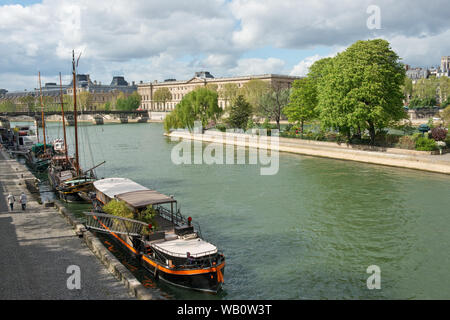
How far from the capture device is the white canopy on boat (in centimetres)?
2458

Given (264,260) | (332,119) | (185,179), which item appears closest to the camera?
(264,260)

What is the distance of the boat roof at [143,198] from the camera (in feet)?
65.7

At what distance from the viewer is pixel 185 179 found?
38.2 metres

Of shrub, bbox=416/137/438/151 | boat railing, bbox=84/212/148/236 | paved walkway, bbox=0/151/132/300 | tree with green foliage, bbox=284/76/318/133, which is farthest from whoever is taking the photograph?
tree with green foliage, bbox=284/76/318/133

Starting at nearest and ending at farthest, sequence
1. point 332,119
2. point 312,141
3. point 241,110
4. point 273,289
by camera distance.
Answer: point 273,289 < point 332,119 < point 312,141 < point 241,110

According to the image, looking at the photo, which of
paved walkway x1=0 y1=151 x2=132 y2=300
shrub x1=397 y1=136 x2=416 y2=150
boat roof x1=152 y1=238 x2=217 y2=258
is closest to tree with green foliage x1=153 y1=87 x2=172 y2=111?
shrub x1=397 y1=136 x2=416 y2=150

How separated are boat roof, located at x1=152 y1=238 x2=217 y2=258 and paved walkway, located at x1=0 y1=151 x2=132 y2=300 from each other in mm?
2571

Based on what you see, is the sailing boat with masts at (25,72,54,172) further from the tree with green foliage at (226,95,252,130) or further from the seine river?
the tree with green foliage at (226,95,252,130)
